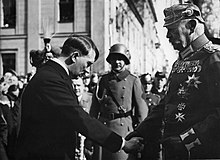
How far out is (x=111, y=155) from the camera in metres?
7.12

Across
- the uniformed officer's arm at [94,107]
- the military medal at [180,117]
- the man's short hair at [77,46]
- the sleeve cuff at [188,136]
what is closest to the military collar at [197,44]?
the military medal at [180,117]

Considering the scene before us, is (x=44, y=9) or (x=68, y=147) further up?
(x=44, y=9)

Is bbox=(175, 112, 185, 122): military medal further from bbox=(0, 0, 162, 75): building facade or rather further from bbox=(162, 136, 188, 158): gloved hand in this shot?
bbox=(0, 0, 162, 75): building facade

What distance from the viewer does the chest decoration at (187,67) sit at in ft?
13.8

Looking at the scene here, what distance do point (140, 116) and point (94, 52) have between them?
2.90 m

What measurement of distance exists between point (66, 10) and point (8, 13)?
1139mm

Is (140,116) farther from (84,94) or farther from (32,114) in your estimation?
(32,114)

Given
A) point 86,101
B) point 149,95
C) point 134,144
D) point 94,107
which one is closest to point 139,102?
point 94,107

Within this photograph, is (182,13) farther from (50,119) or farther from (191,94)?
(50,119)

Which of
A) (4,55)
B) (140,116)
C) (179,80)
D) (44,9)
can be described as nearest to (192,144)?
(179,80)

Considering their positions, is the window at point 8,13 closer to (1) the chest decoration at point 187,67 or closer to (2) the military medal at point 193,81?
(1) the chest decoration at point 187,67

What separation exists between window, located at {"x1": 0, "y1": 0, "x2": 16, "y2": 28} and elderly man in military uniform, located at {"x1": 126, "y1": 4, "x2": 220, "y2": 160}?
6475mm

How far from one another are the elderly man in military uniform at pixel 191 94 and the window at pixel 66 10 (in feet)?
18.2

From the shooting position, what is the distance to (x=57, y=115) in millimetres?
4051
